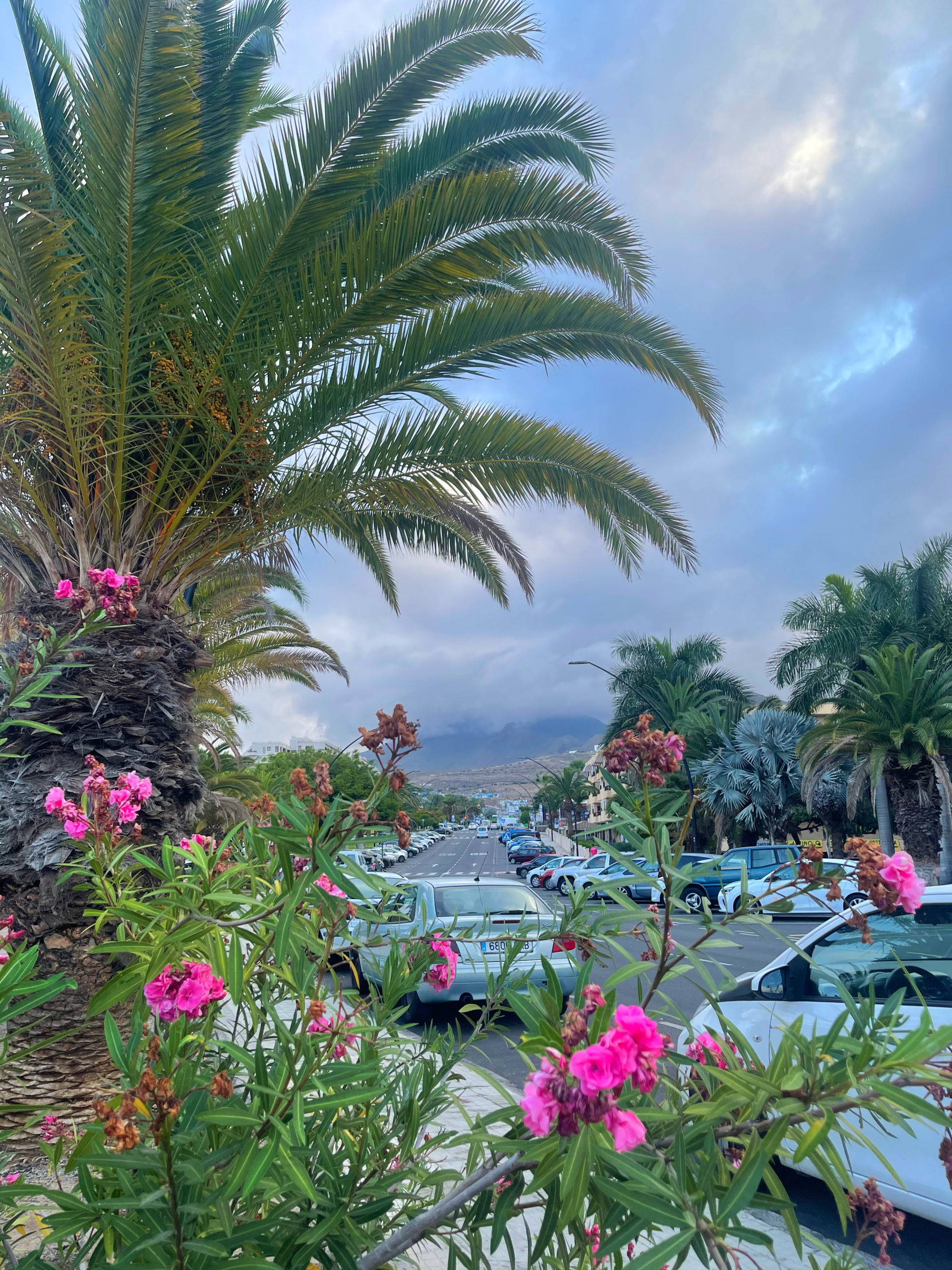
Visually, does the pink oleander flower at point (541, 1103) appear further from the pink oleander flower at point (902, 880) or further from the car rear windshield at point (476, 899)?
the car rear windshield at point (476, 899)

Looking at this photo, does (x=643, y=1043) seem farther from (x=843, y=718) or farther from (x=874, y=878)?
(x=843, y=718)

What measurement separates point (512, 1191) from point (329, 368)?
517 cm

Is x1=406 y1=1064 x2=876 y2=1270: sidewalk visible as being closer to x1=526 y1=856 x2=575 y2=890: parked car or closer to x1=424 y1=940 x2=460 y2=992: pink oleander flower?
x1=424 y1=940 x2=460 y2=992: pink oleander flower

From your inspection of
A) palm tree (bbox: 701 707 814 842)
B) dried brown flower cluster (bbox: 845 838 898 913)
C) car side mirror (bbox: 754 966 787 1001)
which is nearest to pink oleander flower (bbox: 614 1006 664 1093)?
dried brown flower cluster (bbox: 845 838 898 913)

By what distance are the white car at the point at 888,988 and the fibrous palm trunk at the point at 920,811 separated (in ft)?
65.4

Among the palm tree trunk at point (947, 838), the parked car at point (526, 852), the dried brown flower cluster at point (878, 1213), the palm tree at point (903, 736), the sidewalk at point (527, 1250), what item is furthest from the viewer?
the parked car at point (526, 852)

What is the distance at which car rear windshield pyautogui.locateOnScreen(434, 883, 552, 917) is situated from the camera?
7.83m

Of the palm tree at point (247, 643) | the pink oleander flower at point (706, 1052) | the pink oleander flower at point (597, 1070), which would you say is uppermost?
the palm tree at point (247, 643)

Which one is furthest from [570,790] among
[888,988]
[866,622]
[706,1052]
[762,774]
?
[706,1052]

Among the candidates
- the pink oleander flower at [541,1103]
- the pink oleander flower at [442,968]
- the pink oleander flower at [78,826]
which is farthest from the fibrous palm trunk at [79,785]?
the pink oleander flower at [541,1103]

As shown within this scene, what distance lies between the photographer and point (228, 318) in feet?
16.4

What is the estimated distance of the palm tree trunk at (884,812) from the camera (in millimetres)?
21094

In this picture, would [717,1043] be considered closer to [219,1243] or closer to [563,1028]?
[563,1028]

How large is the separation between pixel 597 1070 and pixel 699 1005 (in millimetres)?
7945
